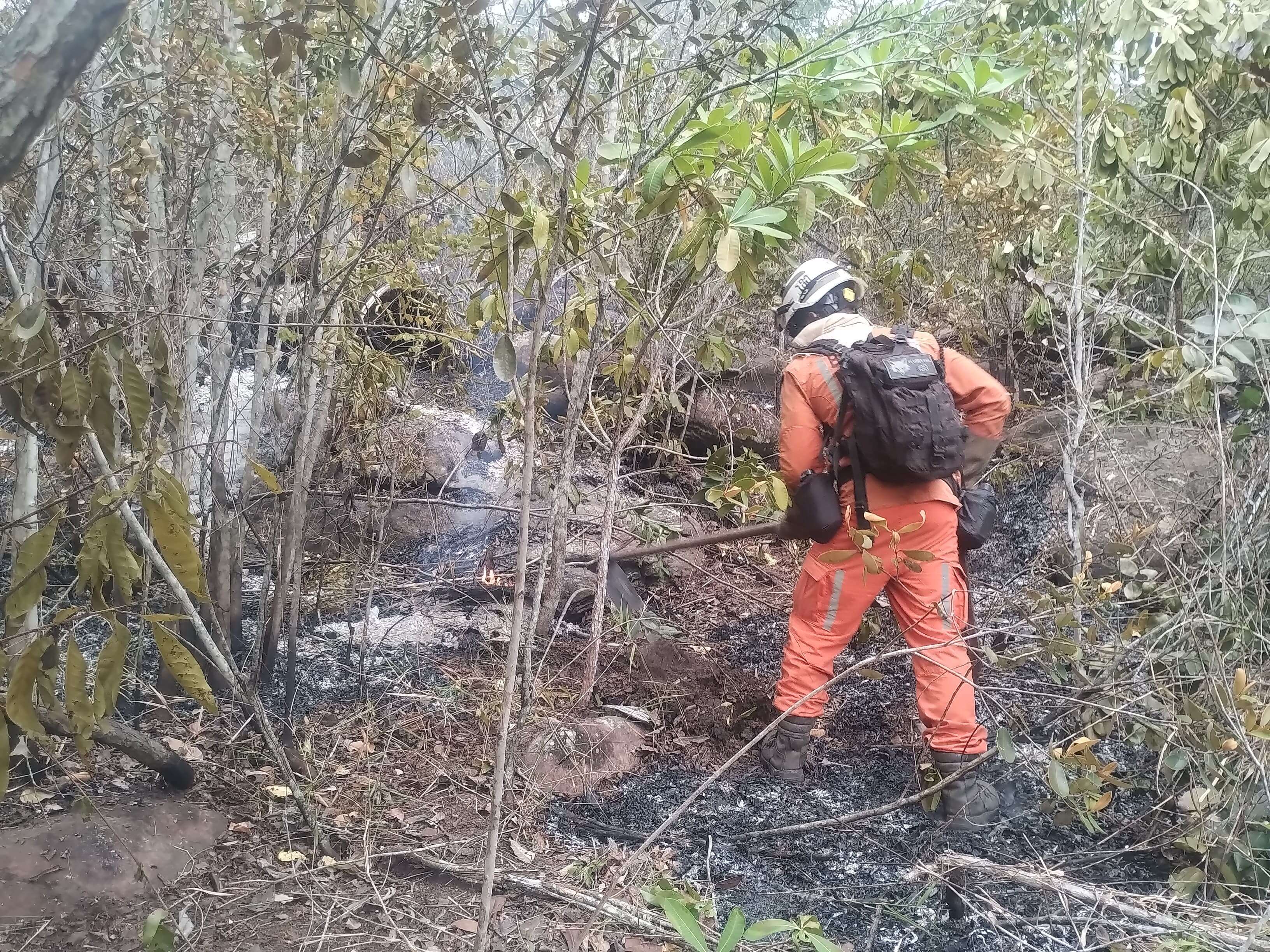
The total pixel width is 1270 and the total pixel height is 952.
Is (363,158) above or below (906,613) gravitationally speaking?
above

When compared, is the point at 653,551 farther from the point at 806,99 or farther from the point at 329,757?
the point at 806,99

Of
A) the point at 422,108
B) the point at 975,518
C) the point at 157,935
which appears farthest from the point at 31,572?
the point at 975,518

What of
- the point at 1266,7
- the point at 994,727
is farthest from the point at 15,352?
the point at 1266,7

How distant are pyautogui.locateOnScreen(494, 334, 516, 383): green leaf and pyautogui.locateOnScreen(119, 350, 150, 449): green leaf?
63cm

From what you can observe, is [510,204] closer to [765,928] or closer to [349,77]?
[349,77]

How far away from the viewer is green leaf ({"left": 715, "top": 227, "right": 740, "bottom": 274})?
232 centimetres

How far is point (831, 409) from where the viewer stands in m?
3.21

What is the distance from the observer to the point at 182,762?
2.67 m

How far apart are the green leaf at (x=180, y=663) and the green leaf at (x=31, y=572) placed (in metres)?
0.19

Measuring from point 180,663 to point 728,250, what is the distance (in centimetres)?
160

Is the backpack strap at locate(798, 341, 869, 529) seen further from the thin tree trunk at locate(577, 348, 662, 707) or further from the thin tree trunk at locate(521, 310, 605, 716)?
the thin tree trunk at locate(521, 310, 605, 716)

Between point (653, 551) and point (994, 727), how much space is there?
57.9 inches

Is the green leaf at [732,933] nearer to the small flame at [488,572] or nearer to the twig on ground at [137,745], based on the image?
the twig on ground at [137,745]

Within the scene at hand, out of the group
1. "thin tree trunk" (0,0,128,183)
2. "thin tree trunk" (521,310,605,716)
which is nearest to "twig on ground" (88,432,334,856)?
"thin tree trunk" (521,310,605,716)
